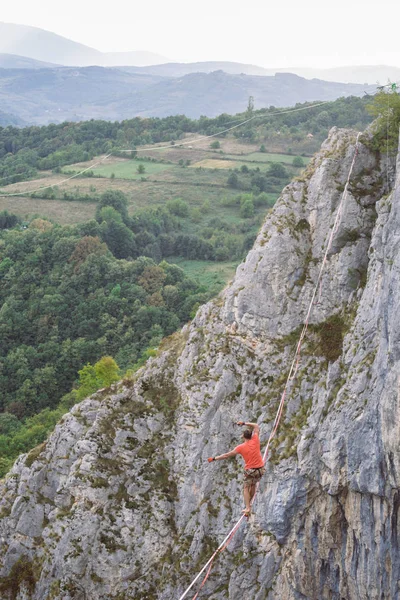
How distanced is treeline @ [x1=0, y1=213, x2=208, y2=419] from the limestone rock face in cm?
2767

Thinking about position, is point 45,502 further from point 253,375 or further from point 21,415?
point 21,415

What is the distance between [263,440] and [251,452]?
363cm

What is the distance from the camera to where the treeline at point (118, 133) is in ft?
349

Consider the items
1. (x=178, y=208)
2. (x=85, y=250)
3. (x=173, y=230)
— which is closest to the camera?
(x=85, y=250)

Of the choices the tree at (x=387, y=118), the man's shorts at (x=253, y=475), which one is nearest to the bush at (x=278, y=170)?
the tree at (x=387, y=118)

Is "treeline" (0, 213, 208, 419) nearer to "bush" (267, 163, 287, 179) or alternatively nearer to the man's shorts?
the man's shorts

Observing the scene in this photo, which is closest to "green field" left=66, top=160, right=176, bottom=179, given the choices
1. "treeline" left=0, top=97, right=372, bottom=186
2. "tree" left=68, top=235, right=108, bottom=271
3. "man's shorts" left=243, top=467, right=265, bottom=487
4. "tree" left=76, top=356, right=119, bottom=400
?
"treeline" left=0, top=97, right=372, bottom=186

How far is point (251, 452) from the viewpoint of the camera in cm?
1842

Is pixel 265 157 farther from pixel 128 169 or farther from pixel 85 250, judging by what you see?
pixel 85 250

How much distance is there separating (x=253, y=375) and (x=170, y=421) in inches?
149

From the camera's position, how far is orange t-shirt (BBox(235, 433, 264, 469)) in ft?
60.0

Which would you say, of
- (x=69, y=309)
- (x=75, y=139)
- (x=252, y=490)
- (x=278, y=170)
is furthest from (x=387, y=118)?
(x=75, y=139)

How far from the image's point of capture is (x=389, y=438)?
1694 centimetres

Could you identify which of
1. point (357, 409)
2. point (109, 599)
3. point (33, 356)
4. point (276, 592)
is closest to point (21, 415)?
point (33, 356)
